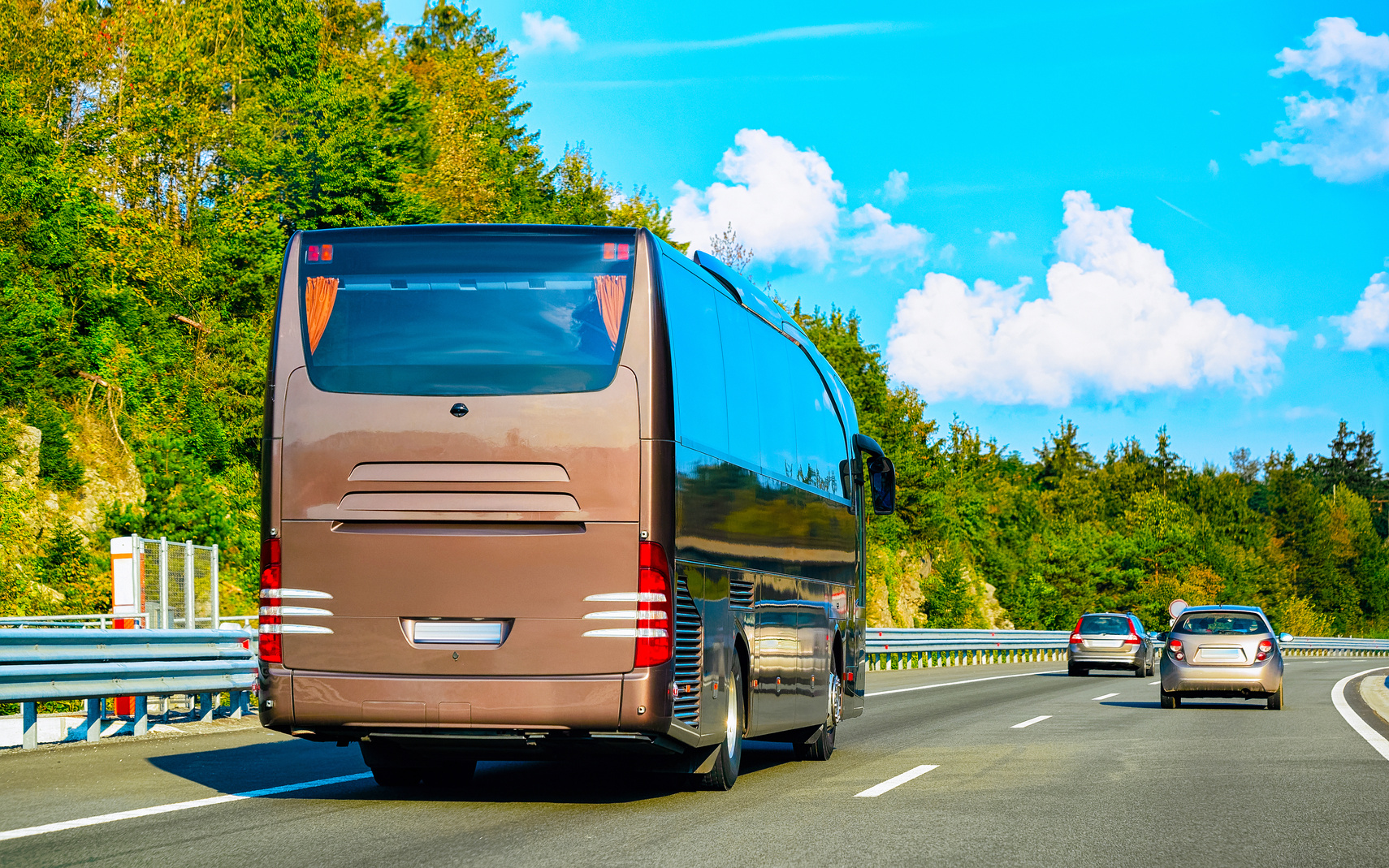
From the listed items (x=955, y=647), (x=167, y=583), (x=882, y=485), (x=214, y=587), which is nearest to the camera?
(x=882, y=485)

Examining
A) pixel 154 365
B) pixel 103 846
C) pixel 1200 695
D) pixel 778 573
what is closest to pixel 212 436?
pixel 154 365

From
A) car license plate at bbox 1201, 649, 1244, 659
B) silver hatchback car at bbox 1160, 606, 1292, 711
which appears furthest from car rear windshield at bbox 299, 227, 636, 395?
car license plate at bbox 1201, 649, 1244, 659

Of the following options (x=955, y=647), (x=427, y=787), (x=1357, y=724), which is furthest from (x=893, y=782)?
(x=955, y=647)

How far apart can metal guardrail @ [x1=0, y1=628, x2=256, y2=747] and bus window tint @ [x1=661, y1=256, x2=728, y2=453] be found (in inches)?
221

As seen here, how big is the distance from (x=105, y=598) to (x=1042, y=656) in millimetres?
35859

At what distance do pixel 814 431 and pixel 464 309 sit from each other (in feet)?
16.4

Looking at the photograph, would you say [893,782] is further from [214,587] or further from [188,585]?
[214,587]

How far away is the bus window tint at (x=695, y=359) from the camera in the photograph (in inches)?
344

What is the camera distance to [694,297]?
948 cm

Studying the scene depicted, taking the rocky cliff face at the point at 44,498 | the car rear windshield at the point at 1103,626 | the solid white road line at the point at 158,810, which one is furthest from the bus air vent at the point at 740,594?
the car rear windshield at the point at 1103,626

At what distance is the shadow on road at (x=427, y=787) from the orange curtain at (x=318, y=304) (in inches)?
114

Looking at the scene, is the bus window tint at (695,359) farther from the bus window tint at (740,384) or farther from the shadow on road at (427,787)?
the shadow on road at (427,787)

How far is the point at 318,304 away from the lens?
8.75 meters

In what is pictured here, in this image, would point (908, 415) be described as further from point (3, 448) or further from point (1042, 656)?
point (3, 448)
